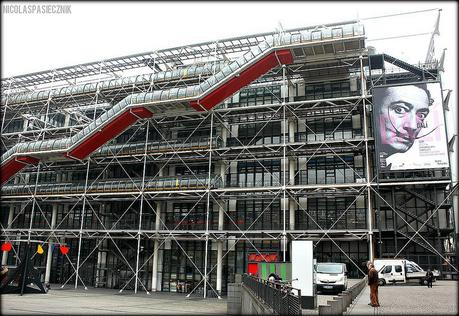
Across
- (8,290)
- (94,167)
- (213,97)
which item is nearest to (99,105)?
(94,167)

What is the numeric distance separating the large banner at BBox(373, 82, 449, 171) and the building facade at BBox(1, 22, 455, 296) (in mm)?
359

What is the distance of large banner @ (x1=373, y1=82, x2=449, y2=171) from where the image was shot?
23172 millimetres

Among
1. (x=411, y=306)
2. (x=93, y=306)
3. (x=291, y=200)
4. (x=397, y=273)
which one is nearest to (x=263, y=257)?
(x=291, y=200)

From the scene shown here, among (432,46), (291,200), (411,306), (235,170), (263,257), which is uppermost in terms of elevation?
(432,46)

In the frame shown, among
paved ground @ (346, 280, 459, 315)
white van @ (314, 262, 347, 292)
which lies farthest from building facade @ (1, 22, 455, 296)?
paved ground @ (346, 280, 459, 315)

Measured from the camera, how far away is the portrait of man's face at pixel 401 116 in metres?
23.7

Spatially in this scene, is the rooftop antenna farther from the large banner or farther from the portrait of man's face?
the portrait of man's face

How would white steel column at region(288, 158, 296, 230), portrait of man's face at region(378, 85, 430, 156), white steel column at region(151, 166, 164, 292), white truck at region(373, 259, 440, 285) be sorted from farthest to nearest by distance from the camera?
1. white steel column at region(151, 166, 164, 292)
2. white steel column at region(288, 158, 296, 230)
3. portrait of man's face at region(378, 85, 430, 156)
4. white truck at region(373, 259, 440, 285)

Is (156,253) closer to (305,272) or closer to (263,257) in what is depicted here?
(263,257)

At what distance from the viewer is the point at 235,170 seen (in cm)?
2888

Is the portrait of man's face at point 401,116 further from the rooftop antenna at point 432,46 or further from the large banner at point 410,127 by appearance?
the rooftop antenna at point 432,46

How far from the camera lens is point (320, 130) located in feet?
90.7

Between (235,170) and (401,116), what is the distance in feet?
36.0

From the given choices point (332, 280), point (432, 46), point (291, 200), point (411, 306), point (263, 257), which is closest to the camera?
point (411, 306)
